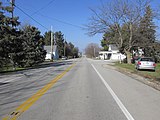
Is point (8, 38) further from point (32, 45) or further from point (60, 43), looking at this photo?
point (60, 43)

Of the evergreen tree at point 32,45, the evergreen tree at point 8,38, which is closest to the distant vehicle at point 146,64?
the evergreen tree at point 8,38

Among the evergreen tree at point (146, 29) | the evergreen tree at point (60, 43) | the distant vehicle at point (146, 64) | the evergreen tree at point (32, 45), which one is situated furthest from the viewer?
the evergreen tree at point (60, 43)

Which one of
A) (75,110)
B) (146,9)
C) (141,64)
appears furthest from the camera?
(146,9)

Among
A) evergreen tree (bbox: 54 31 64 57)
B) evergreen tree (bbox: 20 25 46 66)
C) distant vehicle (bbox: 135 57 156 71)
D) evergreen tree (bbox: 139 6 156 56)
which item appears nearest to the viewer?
distant vehicle (bbox: 135 57 156 71)

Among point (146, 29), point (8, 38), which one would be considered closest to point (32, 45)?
point (8, 38)

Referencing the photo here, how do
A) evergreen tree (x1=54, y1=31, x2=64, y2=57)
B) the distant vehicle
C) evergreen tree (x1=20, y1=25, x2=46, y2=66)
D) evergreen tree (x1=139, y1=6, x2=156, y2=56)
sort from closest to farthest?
the distant vehicle
evergreen tree (x1=20, y1=25, x2=46, y2=66)
evergreen tree (x1=139, y1=6, x2=156, y2=56)
evergreen tree (x1=54, y1=31, x2=64, y2=57)

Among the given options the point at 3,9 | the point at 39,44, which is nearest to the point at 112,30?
the point at 39,44

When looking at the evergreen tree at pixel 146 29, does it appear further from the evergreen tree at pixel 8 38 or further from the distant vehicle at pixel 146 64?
the evergreen tree at pixel 8 38

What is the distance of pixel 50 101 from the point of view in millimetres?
8922

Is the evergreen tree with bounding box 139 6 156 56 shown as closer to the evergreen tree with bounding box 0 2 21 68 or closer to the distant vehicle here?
the distant vehicle

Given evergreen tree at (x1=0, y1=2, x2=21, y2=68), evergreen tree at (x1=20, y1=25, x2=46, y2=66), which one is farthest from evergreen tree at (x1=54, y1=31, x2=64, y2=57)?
evergreen tree at (x1=0, y1=2, x2=21, y2=68)

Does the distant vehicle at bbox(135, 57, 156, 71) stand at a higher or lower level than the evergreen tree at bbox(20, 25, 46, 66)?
lower

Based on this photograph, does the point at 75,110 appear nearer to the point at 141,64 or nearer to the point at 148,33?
the point at 141,64

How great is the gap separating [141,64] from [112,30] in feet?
59.0
